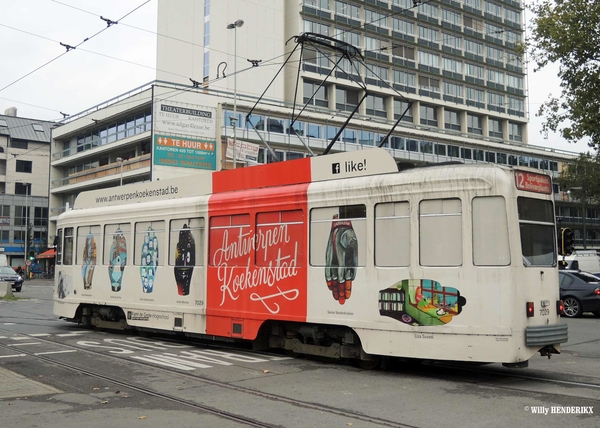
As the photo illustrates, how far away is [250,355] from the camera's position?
37.6 ft

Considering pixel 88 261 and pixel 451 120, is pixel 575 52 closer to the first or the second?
pixel 88 261

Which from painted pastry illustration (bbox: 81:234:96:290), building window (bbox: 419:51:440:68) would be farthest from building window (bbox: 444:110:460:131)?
painted pastry illustration (bbox: 81:234:96:290)

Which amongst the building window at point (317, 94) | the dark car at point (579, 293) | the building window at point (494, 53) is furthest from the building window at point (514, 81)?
the dark car at point (579, 293)

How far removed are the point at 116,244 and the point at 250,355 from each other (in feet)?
15.9

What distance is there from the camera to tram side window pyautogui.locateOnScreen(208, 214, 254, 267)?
11.7 m

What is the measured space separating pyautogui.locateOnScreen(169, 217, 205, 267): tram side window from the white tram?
3 centimetres

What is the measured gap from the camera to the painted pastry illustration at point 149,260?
44.7ft

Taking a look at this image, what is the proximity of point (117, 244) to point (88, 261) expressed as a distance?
4.06 feet

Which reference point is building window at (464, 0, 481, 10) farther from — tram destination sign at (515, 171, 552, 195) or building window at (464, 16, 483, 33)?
tram destination sign at (515, 171, 552, 195)

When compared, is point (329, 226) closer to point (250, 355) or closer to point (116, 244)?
point (250, 355)

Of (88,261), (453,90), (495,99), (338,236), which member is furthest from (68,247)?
(495,99)

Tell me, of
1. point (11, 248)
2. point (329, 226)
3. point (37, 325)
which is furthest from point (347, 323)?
point (11, 248)

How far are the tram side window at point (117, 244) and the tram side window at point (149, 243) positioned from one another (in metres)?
0.33

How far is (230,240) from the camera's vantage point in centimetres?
1208
